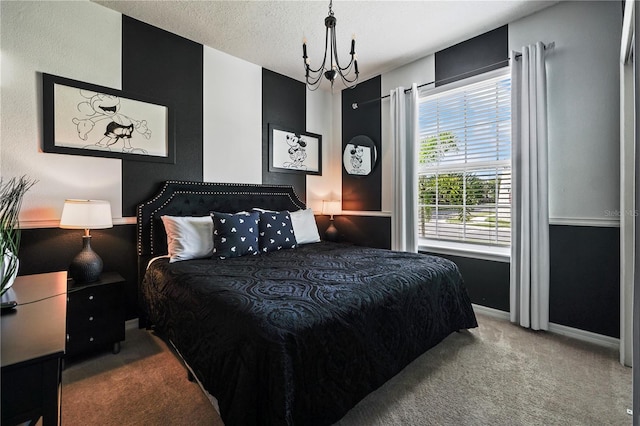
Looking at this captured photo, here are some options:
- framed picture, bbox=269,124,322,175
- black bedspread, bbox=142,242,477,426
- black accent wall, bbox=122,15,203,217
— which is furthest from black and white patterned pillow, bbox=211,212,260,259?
framed picture, bbox=269,124,322,175

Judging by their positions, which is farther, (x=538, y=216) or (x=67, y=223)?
(x=538, y=216)

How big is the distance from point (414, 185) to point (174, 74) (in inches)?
109

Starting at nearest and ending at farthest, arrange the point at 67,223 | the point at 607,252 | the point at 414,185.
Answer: the point at 67,223 < the point at 607,252 < the point at 414,185

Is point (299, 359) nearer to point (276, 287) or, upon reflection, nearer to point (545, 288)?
point (276, 287)

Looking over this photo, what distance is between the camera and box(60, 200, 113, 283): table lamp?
204 centimetres

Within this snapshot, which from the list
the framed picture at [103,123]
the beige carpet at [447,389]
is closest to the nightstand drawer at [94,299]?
the beige carpet at [447,389]

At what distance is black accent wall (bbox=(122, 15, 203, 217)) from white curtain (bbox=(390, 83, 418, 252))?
7.13 feet

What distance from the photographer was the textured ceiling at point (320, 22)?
2.44 meters

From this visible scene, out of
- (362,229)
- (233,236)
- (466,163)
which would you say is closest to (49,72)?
(233,236)

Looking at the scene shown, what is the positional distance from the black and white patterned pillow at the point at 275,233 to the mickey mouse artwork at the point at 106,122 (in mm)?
1305

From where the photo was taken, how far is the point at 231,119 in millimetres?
3264

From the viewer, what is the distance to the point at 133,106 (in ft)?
8.61

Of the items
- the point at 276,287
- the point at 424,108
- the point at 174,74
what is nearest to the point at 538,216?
the point at 424,108

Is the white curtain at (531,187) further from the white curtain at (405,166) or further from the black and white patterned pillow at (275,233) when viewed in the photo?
the black and white patterned pillow at (275,233)
